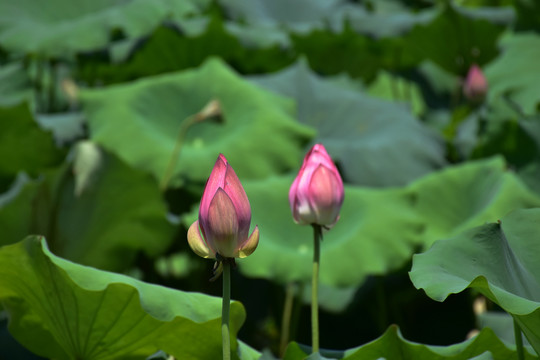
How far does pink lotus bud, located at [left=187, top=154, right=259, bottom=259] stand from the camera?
29.0 inches

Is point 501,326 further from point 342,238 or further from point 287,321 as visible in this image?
point 287,321

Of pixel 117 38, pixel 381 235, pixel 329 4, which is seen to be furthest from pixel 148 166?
pixel 329 4

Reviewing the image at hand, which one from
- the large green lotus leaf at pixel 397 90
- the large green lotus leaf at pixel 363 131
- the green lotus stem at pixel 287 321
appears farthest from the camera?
the large green lotus leaf at pixel 397 90

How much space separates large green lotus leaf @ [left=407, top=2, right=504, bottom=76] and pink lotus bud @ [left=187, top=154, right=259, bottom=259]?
213 cm

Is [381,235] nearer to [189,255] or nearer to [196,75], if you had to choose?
[189,255]

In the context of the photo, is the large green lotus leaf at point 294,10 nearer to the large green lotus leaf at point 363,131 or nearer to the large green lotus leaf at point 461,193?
the large green lotus leaf at point 363,131

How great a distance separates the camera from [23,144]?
193cm

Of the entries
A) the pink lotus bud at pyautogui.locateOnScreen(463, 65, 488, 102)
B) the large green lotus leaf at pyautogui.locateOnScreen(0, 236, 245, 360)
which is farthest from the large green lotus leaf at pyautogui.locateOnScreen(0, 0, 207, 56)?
the large green lotus leaf at pyautogui.locateOnScreen(0, 236, 245, 360)

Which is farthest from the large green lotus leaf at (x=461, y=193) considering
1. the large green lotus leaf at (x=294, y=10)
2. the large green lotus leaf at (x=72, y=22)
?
the large green lotus leaf at (x=294, y=10)

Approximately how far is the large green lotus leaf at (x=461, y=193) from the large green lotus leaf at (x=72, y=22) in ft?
4.01

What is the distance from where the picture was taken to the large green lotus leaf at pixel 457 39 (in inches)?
108

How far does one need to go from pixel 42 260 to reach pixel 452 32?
2145 millimetres

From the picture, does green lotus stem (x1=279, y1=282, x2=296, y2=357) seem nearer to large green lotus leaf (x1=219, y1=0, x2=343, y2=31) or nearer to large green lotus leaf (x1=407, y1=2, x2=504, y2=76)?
large green lotus leaf (x1=407, y1=2, x2=504, y2=76)

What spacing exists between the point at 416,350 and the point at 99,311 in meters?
0.39
